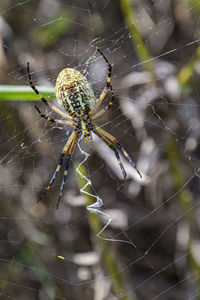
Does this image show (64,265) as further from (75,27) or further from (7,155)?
(75,27)

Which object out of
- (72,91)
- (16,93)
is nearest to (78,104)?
(72,91)

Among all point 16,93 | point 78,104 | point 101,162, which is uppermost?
point 16,93

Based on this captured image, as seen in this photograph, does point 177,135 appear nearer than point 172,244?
Yes

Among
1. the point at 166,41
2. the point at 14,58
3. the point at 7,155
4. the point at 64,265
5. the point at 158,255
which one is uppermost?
the point at 14,58

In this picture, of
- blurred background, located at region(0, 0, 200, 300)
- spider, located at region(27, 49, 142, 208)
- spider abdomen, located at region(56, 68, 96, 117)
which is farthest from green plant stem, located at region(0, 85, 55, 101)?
blurred background, located at region(0, 0, 200, 300)

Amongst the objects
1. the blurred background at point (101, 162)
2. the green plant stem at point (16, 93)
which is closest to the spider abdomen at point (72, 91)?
the green plant stem at point (16, 93)

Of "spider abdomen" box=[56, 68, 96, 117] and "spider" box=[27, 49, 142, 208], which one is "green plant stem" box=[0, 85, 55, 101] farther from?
"spider abdomen" box=[56, 68, 96, 117]

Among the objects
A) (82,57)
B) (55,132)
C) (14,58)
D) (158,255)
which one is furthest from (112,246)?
(14,58)

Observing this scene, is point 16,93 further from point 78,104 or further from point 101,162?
point 101,162
